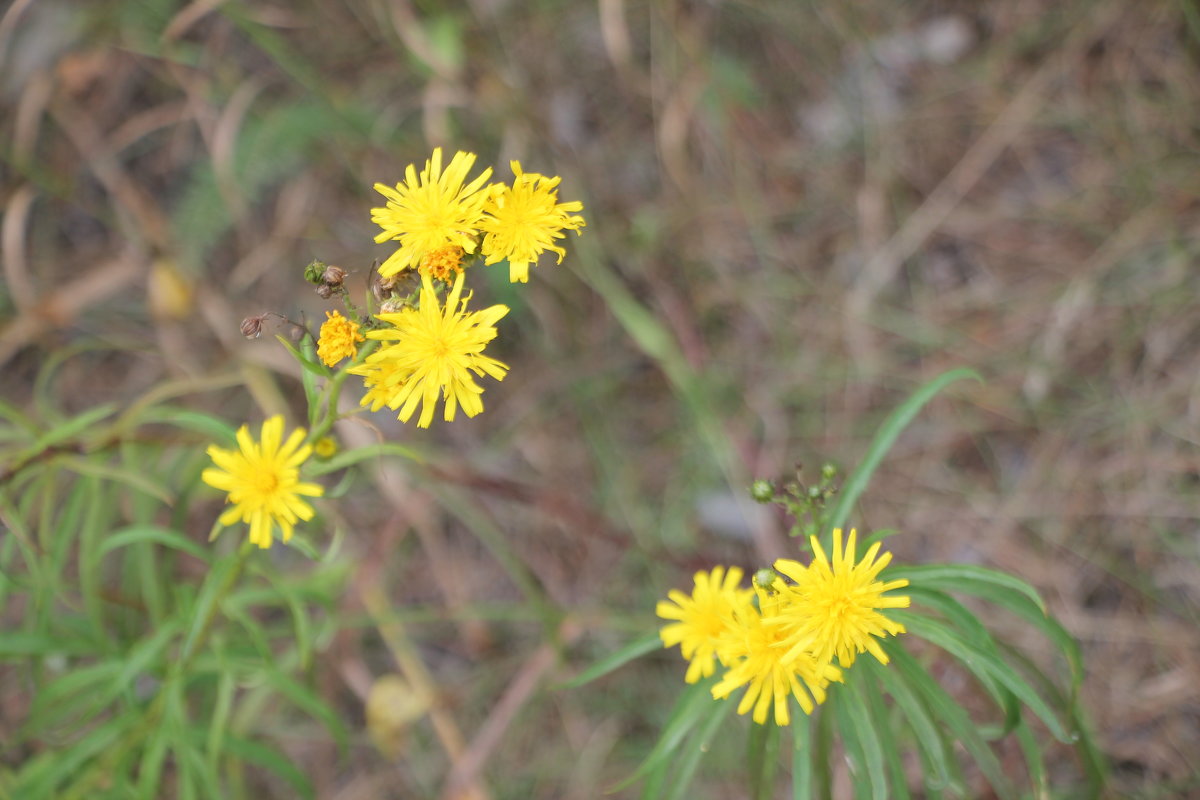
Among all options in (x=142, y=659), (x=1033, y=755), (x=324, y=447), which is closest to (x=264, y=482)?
(x=324, y=447)

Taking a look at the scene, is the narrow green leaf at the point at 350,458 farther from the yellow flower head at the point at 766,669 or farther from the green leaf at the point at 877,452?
the green leaf at the point at 877,452

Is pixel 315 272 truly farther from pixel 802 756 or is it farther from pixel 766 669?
pixel 802 756

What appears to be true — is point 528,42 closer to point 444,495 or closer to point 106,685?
point 444,495

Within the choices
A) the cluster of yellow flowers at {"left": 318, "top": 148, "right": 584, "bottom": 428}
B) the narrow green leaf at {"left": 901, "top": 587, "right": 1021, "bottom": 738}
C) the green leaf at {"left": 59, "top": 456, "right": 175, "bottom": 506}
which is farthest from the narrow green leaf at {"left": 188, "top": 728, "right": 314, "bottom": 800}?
the narrow green leaf at {"left": 901, "top": 587, "right": 1021, "bottom": 738}

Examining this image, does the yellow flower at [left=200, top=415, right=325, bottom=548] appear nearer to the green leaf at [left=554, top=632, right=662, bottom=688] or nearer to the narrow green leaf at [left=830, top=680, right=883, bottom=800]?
the green leaf at [left=554, top=632, right=662, bottom=688]

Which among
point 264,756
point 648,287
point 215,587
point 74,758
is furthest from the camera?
point 648,287

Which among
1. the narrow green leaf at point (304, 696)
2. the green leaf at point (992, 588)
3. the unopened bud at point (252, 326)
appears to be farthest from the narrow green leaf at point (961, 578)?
the narrow green leaf at point (304, 696)
